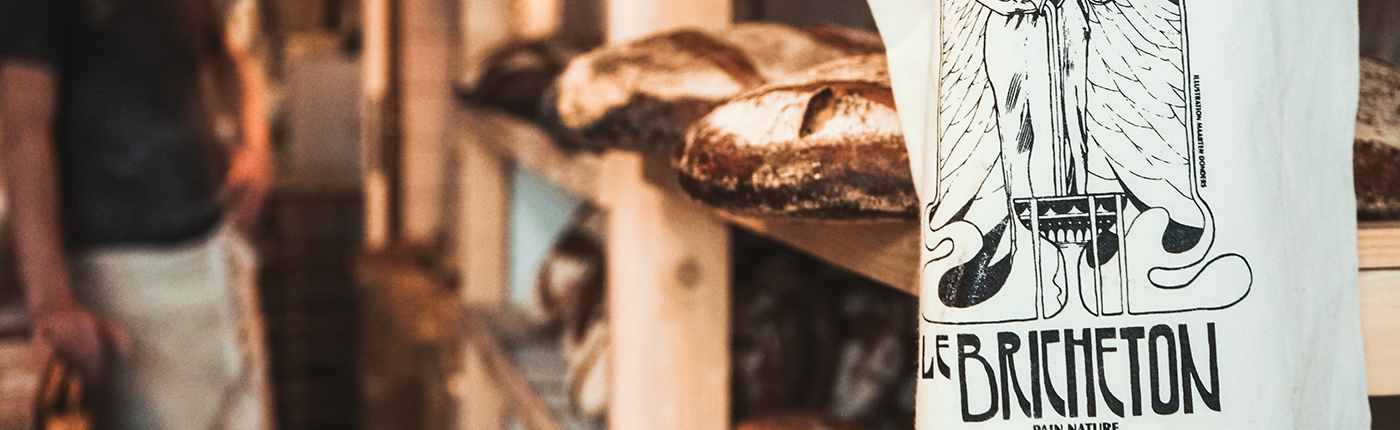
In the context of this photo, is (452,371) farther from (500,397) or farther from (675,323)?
(675,323)

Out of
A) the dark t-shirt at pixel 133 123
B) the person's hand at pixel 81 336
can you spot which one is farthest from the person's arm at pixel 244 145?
the person's hand at pixel 81 336

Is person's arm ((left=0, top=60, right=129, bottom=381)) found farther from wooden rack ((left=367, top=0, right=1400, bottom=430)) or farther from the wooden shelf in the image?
the wooden shelf

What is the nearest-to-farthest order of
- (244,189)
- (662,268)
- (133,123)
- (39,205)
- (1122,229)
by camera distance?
(1122,229), (662,268), (39,205), (133,123), (244,189)

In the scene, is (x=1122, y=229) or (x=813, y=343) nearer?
(x=1122, y=229)

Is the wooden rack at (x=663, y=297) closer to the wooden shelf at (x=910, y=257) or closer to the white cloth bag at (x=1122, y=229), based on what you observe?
the wooden shelf at (x=910, y=257)

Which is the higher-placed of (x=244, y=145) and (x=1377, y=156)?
(x=244, y=145)

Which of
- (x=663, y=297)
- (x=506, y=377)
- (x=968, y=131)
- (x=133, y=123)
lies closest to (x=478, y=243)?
(x=506, y=377)

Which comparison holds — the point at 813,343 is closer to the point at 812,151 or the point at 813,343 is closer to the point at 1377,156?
the point at 812,151

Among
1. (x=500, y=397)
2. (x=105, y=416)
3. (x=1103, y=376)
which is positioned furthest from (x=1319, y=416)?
(x=105, y=416)
